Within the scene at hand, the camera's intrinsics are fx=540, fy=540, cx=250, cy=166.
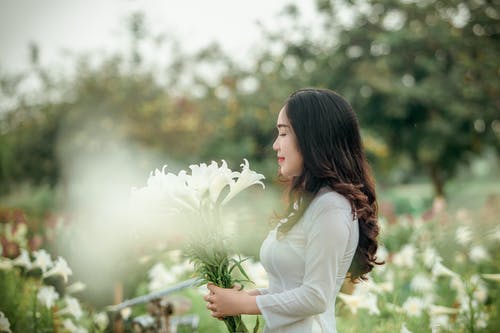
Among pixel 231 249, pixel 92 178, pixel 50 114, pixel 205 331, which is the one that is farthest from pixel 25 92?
pixel 231 249

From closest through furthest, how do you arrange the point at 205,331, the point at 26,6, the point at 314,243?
the point at 314,243
the point at 205,331
the point at 26,6

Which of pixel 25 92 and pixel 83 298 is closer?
pixel 83 298

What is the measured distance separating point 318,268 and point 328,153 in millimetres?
439

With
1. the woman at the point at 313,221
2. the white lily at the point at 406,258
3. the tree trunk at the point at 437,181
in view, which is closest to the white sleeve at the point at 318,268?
the woman at the point at 313,221

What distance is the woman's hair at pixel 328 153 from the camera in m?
2.00

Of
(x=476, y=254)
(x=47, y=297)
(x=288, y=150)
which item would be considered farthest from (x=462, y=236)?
(x=288, y=150)

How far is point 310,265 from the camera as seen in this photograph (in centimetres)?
187

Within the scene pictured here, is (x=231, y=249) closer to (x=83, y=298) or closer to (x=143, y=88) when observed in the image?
(x=83, y=298)

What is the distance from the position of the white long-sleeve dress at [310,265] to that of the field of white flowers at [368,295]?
3.90 feet

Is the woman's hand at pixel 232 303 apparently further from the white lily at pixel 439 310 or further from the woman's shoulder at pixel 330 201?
the white lily at pixel 439 310

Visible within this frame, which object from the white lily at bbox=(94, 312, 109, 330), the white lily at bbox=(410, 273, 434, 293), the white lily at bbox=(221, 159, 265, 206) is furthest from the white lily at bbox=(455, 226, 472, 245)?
the white lily at bbox=(221, 159, 265, 206)

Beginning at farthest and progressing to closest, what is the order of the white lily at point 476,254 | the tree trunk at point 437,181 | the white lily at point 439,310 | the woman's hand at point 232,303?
1. the tree trunk at point 437,181
2. the white lily at point 476,254
3. the white lily at point 439,310
4. the woman's hand at point 232,303

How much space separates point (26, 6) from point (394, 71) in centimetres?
1038

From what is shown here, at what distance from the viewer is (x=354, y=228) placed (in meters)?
2.00
